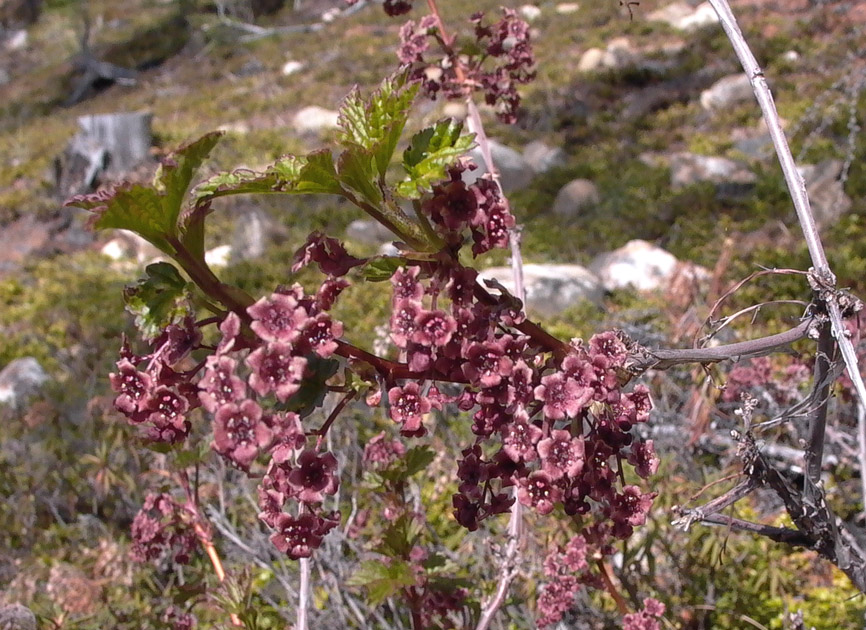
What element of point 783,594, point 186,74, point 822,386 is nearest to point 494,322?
point 822,386

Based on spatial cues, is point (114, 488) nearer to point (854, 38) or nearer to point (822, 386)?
point (822, 386)

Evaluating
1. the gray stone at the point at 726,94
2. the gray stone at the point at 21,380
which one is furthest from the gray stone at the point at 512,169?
the gray stone at the point at 21,380

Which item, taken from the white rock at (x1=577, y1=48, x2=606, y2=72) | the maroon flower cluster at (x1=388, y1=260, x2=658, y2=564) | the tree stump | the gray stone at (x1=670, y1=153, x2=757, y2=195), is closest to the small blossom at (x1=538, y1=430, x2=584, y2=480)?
the maroon flower cluster at (x1=388, y1=260, x2=658, y2=564)

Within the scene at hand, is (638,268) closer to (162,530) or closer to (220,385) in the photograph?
(162,530)

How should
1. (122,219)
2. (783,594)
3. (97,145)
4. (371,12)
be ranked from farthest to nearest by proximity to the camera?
(371,12) → (97,145) → (783,594) → (122,219)

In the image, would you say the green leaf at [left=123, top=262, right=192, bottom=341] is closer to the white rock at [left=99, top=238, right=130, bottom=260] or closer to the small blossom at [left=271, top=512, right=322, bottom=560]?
the small blossom at [left=271, top=512, right=322, bottom=560]

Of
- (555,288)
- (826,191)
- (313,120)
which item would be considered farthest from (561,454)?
(313,120)

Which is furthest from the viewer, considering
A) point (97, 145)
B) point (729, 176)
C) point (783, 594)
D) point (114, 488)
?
point (97, 145)
